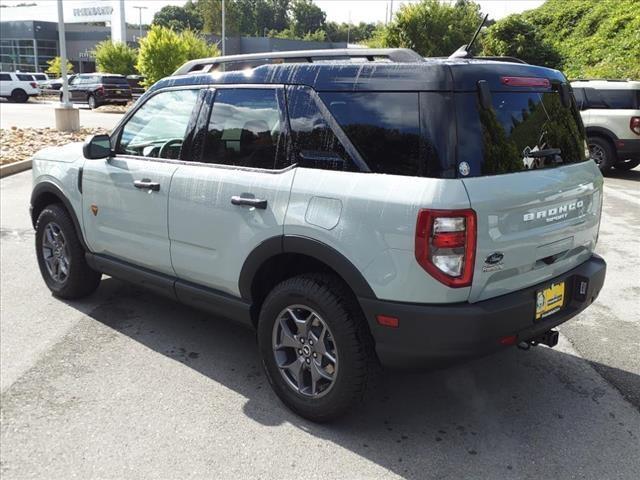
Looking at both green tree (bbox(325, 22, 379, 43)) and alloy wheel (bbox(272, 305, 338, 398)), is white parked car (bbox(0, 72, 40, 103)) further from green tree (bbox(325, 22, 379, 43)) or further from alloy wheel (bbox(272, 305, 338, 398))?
green tree (bbox(325, 22, 379, 43))

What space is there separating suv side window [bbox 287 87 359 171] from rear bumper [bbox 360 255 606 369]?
2.30ft

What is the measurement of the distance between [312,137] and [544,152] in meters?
1.19

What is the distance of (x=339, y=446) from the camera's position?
293cm

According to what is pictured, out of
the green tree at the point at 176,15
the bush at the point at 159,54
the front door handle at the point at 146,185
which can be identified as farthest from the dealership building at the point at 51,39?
the front door handle at the point at 146,185

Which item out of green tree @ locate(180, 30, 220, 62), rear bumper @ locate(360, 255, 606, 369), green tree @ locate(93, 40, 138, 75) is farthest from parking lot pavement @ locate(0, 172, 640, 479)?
green tree @ locate(93, 40, 138, 75)

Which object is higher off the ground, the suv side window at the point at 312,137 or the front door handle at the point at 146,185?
the suv side window at the point at 312,137

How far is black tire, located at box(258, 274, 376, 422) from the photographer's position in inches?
112

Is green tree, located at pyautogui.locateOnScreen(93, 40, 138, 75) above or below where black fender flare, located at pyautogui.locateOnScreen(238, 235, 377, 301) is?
above

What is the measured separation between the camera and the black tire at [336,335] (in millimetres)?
2838

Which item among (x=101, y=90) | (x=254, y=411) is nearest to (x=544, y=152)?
(x=254, y=411)

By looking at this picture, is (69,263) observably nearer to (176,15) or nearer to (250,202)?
(250,202)

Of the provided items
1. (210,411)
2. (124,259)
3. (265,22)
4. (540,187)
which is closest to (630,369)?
(540,187)

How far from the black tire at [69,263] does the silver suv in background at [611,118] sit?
1029 cm

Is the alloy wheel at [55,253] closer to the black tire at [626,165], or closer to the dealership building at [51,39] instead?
the black tire at [626,165]
